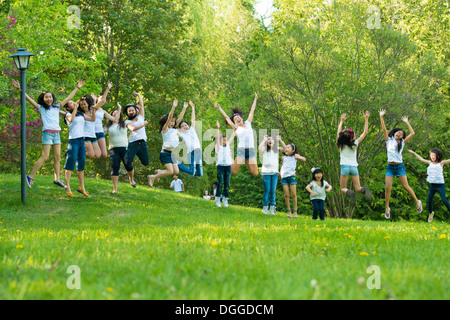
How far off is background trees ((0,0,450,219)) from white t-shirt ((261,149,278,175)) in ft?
28.0

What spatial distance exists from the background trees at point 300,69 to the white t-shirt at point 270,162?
336 inches

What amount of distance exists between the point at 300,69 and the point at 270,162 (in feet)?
30.5

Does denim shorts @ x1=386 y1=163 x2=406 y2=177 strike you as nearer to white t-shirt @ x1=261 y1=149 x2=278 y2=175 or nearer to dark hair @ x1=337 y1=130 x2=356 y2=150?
dark hair @ x1=337 y1=130 x2=356 y2=150

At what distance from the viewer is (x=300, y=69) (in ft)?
66.5

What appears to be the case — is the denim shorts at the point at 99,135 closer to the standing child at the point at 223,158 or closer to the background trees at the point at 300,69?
the standing child at the point at 223,158

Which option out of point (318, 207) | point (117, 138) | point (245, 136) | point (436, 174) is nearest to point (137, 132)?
point (117, 138)

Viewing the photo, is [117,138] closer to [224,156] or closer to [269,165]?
[224,156]

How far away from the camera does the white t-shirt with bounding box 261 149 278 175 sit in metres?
12.3

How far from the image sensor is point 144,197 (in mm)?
14195

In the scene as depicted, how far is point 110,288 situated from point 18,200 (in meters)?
9.42

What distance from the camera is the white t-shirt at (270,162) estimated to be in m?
12.3

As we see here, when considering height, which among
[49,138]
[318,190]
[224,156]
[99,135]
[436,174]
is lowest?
[318,190]
